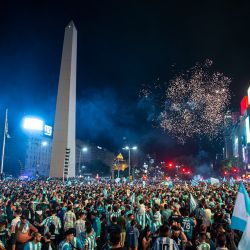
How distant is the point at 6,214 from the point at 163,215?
19.5 ft

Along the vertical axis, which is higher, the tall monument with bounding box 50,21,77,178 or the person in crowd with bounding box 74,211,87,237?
the tall monument with bounding box 50,21,77,178

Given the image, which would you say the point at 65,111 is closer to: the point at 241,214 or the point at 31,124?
the point at 31,124

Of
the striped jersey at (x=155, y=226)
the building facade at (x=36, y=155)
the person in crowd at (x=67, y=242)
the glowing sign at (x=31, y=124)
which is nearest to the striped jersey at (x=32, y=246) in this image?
the person in crowd at (x=67, y=242)

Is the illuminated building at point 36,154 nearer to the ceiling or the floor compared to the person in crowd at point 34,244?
nearer to the ceiling

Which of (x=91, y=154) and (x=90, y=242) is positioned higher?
(x=91, y=154)

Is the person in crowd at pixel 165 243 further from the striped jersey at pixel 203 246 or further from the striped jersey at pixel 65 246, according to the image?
the striped jersey at pixel 65 246

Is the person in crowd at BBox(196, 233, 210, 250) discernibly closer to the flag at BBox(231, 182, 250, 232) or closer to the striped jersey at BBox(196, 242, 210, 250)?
the striped jersey at BBox(196, 242, 210, 250)

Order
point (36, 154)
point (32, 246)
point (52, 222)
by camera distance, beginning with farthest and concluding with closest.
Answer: point (36, 154) < point (52, 222) < point (32, 246)

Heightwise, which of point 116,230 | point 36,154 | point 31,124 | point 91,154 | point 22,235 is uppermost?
point 91,154

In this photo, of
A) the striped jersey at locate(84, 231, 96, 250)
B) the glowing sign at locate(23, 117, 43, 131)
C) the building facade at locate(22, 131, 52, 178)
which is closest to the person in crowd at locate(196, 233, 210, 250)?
the striped jersey at locate(84, 231, 96, 250)

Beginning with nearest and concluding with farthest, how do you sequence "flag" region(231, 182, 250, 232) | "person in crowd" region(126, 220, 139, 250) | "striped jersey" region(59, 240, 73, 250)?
"flag" region(231, 182, 250, 232) → "striped jersey" region(59, 240, 73, 250) → "person in crowd" region(126, 220, 139, 250)

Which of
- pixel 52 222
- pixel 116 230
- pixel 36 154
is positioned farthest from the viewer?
pixel 36 154

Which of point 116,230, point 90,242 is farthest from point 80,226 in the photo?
point 116,230

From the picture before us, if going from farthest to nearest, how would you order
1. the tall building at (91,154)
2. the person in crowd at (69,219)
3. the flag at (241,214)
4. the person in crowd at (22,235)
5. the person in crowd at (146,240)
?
the tall building at (91,154)
the person in crowd at (69,219)
the person in crowd at (146,240)
the person in crowd at (22,235)
the flag at (241,214)
